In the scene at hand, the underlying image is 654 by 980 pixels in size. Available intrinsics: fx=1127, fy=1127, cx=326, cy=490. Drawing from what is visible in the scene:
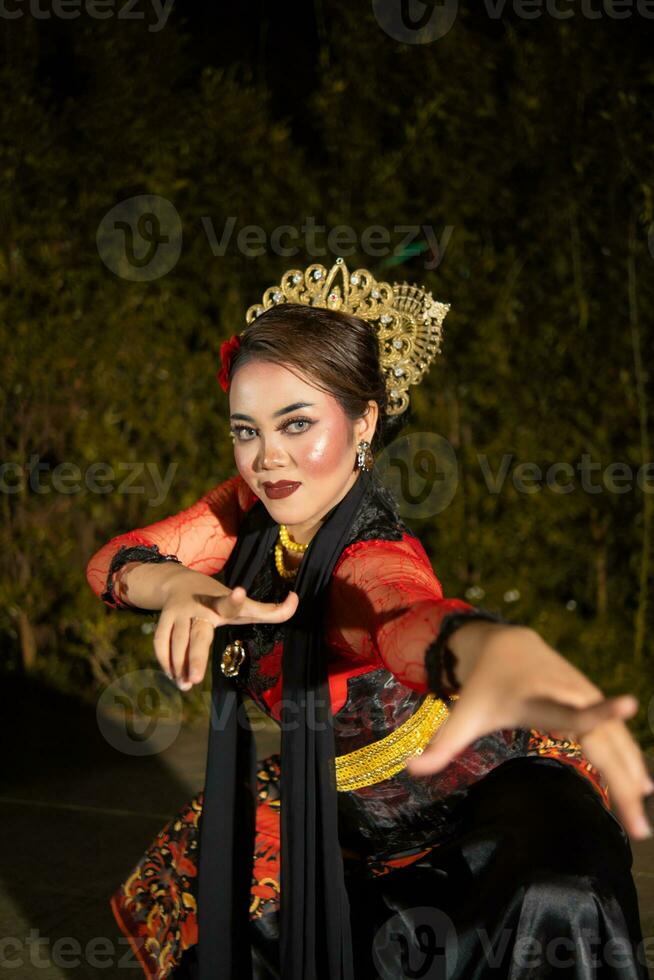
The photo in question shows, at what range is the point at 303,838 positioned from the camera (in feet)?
6.10

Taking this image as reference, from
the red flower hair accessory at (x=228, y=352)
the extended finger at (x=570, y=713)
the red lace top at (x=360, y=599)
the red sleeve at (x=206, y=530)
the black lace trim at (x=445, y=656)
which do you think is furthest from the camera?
the red sleeve at (x=206, y=530)

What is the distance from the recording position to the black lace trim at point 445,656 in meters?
1.31

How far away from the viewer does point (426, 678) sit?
136cm

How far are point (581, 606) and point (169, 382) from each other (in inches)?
71.0

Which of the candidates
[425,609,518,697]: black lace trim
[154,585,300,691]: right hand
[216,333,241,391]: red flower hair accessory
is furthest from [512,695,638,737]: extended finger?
[216,333,241,391]: red flower hair accessory

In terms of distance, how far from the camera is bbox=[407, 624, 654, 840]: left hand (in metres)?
1.09

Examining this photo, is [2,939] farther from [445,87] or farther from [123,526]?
[445,87]

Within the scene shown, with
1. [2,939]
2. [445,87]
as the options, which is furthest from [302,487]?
[445,87]

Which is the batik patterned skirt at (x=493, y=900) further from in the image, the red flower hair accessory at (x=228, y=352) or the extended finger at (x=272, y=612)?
the red flower hair accessory at (x=228, y=352)

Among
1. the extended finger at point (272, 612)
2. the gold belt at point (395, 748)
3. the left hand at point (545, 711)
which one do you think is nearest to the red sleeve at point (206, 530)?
the gold belt at point (395, 748)

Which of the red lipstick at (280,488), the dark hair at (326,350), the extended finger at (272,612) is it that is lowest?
the extended finger at (272,612)

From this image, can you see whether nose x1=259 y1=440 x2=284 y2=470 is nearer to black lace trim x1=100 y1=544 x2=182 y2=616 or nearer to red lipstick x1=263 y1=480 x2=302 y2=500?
red lipstick x1=263 y1=480 x2=302 y2=500

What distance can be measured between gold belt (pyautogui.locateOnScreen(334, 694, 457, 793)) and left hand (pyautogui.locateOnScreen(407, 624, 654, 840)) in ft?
2.33

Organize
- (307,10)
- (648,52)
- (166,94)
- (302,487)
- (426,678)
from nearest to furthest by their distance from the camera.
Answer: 1. (426,678)
2. (302,487)
3. (648,52)
4. (166,94)
5. (307,10)
